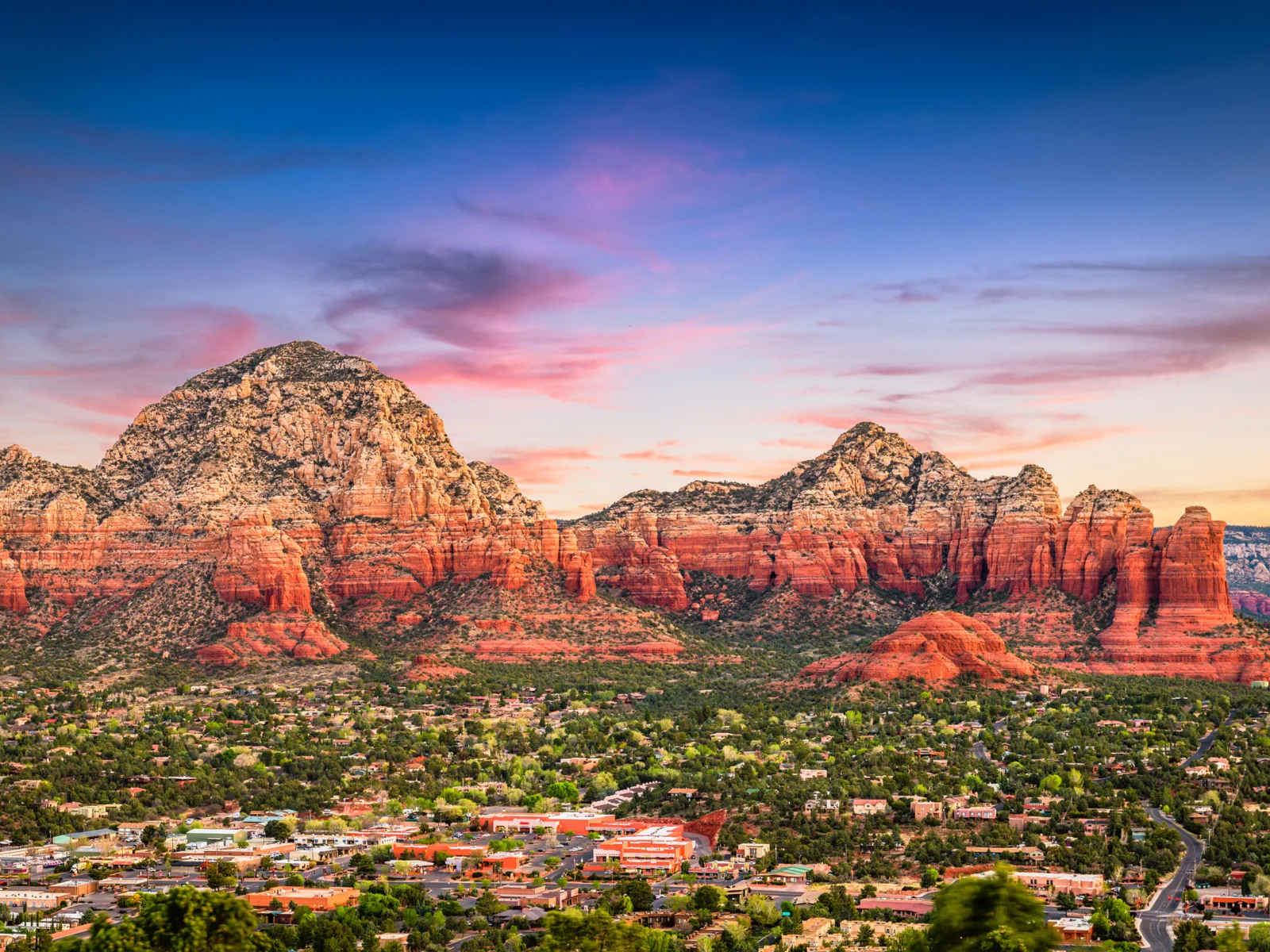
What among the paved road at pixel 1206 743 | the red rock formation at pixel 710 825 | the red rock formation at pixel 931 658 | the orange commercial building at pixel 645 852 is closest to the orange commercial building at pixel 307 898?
the orange commercial building at pixel 645 852

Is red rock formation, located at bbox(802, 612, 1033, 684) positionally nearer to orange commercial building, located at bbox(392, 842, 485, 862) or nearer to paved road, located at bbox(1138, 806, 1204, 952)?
paved road, located at bbox(1138, 806, 1204, 952)

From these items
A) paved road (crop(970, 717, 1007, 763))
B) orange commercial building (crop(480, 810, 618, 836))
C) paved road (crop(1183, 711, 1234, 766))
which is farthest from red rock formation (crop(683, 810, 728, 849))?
paved road (crop(1183, 711, 1234, 766))

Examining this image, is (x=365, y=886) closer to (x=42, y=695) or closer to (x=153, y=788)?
(x=153, y=788)

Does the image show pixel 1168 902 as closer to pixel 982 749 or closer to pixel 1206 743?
pixel 982 749

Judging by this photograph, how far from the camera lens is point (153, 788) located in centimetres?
14312

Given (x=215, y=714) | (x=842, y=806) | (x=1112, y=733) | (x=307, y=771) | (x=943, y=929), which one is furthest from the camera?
(x=215, y=714)

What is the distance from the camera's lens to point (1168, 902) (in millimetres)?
104125

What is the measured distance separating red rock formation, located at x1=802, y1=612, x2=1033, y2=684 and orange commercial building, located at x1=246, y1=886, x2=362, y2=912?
97.2 m

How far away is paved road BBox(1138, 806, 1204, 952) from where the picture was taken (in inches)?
3674

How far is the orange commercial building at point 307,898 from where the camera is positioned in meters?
102

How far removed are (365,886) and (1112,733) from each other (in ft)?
280

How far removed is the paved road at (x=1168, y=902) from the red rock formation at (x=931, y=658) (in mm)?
61921

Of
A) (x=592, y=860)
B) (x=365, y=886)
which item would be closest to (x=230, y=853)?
(x=365, y=886)

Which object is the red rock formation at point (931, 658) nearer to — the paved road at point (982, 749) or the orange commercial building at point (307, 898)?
the paved road at point (982, 749)
